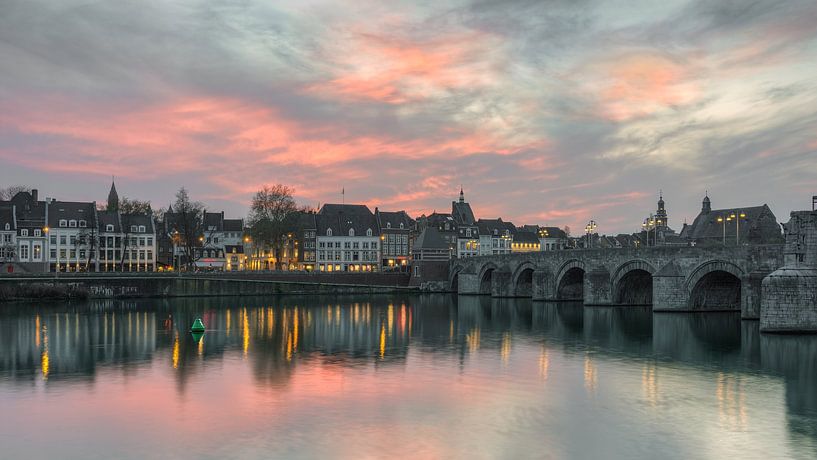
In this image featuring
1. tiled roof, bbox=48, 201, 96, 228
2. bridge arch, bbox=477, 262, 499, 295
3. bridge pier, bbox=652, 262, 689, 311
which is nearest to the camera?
bridge pier, bbox=652, 262, 689, 311

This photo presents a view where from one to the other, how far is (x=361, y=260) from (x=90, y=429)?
353ft

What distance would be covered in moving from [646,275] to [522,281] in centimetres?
2144

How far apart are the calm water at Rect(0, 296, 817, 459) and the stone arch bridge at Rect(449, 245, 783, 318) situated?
4187mm

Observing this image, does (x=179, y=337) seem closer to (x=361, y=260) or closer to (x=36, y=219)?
(x=36, y=219)

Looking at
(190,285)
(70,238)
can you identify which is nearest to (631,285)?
(190,285)

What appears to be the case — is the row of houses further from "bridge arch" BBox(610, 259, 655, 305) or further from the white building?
"bridge arch" BBox(610, 259, 655, 305)

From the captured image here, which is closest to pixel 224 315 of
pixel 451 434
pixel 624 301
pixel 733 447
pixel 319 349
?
pixel 319 349

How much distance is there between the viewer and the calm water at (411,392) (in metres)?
19.6

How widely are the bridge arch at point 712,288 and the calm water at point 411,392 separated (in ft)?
13.6

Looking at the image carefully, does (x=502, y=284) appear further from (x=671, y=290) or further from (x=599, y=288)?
(x=671, y=290)

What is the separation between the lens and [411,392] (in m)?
26.7

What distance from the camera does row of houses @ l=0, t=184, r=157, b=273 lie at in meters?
102

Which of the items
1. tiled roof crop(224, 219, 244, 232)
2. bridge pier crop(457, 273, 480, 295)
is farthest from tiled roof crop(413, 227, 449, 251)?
tiled roof crop(224, 219, 244, 232)

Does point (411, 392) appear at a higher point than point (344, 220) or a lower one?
lower
